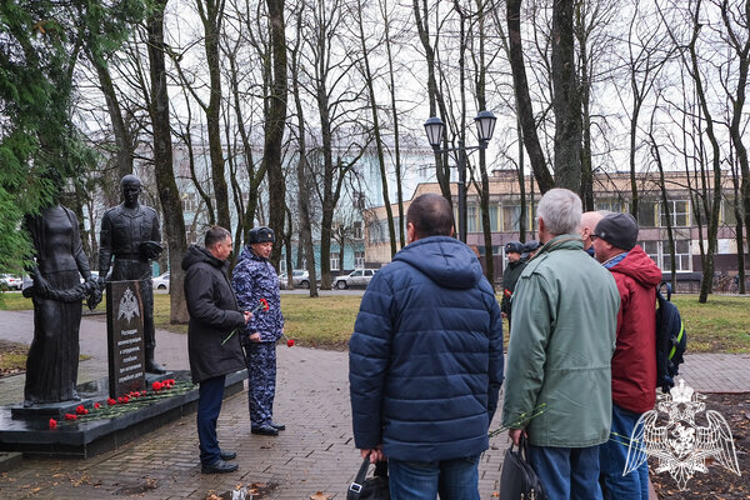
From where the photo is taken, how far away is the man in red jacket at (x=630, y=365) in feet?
12.0

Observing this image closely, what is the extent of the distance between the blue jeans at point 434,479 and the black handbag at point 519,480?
19 cm

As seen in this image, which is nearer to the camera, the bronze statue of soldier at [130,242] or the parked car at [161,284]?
the bronze statue of soldier at [130,242]

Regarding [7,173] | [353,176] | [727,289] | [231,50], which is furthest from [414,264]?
[727,289]

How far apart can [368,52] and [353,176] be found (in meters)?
8.14

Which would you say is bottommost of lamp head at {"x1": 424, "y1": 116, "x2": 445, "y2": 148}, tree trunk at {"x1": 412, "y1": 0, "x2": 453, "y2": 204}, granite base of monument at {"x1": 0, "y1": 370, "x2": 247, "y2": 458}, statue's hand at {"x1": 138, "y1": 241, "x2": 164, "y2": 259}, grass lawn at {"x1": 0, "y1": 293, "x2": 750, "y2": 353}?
grass lawn at {"x1": 0, "y1": 293, "x2": 750, "y2": 353}

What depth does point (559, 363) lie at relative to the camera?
125 inches

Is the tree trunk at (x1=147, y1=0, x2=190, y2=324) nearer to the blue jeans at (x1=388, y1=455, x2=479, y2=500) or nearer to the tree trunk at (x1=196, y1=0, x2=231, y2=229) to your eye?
the tree trunk at (x1=196, y1=0, x2=231, y2=229)

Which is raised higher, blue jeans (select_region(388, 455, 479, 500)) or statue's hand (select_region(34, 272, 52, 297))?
statue's hand (select_region(34, 272, 52, 297))

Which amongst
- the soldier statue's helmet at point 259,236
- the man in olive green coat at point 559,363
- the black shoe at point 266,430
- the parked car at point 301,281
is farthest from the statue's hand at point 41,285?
the parked car at point 301,281

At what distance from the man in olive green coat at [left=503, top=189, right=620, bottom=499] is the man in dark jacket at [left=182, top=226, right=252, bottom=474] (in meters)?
2.76

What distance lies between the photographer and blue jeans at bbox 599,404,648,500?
3.72m

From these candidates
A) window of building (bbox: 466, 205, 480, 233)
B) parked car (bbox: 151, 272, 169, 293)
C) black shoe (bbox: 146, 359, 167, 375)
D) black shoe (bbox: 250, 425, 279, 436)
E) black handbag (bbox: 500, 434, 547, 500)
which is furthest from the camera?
window of building (bbox: 466, 205, 480, 233)

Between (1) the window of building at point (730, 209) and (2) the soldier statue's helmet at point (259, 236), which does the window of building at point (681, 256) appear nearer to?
(1) the window of building at point (730, 209)

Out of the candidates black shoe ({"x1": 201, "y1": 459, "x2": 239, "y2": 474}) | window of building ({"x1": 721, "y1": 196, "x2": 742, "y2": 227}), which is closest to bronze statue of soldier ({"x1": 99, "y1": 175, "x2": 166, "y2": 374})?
black shoe ({"x1": 201, "y1": 459, "x2": 239, "y2": 474})
